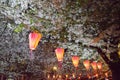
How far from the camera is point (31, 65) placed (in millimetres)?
24078

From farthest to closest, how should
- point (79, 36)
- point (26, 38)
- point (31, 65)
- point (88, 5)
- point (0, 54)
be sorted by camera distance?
point (31, 65), point (0, 54), point (26, 38), point (79, 36), point (88, 5)

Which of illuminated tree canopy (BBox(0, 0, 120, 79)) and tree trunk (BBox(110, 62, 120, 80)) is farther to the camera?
tree trunk (BBox(110, 62, 120, 80))

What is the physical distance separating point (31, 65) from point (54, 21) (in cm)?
Answer: 1412

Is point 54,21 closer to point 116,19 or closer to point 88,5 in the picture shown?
point 88,5

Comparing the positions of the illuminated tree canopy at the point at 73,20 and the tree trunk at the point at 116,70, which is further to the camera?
the tree trunk at the point at 116,70

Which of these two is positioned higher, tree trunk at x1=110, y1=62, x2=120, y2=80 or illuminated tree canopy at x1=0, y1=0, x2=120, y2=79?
illuminated tree canopy at x1=0, y1=0, x2=120, y2=79

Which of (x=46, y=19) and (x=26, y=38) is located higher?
(x=46, y=19)

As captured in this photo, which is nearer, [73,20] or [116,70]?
[73,20]

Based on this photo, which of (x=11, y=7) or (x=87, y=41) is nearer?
(x=11, y=7)

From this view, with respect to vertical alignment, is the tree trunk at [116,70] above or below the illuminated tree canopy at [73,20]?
below

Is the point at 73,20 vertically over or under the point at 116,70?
over

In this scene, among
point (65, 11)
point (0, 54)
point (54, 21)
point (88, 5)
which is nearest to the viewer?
point (88, 5)

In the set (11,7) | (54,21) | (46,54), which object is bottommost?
(46,54)

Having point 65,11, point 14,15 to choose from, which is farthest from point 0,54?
point 65,11
